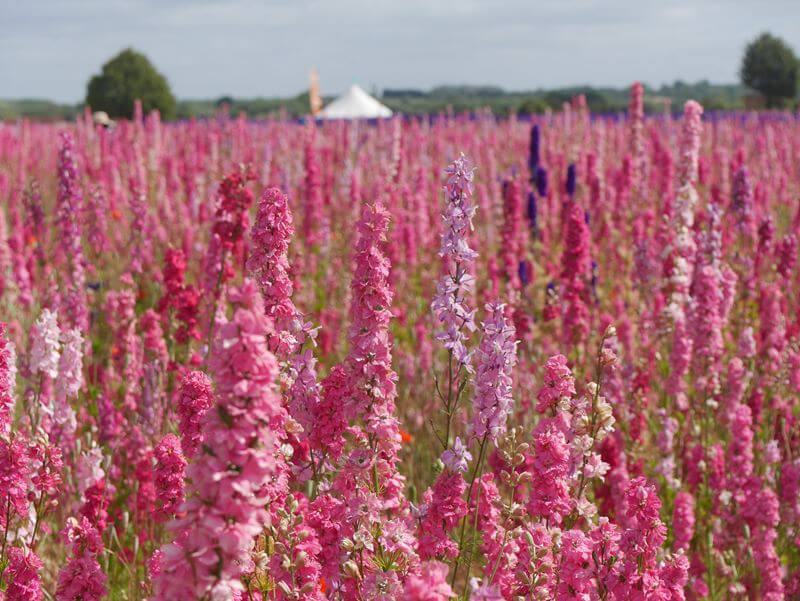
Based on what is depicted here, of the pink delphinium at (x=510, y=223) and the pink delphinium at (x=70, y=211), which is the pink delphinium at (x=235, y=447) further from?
the pink delphinium at (x=510, y=223)

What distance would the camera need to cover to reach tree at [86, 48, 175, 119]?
33.7m

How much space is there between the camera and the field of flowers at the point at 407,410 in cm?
243

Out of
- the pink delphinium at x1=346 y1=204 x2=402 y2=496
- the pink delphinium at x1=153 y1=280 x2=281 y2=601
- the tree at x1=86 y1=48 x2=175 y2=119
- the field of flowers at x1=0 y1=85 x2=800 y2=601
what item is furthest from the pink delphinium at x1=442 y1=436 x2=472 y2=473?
the tree at x1=86 y1=48 x2=175 y2=119

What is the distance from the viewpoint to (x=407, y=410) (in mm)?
5855

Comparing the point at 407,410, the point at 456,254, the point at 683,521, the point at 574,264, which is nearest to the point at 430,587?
the point at 456,254

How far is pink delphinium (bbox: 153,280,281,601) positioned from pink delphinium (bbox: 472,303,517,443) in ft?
3.50

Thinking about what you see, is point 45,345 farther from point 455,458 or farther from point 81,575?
point 455,458

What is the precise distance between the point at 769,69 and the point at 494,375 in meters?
53.3

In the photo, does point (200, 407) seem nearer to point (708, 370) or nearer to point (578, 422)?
point (578, 422)

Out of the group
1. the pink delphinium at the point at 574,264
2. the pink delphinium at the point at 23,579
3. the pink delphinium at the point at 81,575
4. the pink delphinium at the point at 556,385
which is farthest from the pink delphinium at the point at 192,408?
the pink delphinium at the point at 574,264

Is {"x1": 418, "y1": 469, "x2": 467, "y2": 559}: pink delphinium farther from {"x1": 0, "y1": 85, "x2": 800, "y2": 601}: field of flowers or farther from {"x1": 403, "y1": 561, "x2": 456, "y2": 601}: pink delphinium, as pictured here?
{"x1": 403, "y1": 561, "x2": 456, "y2": 601}: pink delphinium

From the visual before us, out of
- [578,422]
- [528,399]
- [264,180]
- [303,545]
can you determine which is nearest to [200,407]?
[303,545]

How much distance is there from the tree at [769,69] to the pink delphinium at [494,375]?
51.6 meters

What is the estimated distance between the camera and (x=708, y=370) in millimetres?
4930
